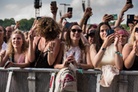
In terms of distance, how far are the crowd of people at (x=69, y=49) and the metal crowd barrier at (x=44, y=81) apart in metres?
0.16

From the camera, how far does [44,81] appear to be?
5.02 meters

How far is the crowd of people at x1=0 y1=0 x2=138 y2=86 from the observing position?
4866mm

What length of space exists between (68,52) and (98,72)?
0.83m

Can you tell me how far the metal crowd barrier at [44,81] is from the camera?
15.0 feet

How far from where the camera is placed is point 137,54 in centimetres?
484

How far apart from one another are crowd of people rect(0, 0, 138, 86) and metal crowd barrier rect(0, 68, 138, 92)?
0.16 meters

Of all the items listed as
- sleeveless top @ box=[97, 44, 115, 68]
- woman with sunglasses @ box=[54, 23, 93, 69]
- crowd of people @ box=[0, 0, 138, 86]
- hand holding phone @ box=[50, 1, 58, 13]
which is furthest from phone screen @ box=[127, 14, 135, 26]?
sleeveless top @ box=[97, 44, 115, 68]

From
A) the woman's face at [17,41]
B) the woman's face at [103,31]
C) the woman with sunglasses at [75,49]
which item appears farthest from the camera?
the woman's face at [17,41]

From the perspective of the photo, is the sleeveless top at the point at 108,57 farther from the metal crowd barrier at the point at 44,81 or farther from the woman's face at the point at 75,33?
the woman's face at the point at 75,33

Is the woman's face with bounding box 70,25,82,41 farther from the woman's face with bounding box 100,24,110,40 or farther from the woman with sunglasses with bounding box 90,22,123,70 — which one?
the woman's face with bounding box 100,24,110,40

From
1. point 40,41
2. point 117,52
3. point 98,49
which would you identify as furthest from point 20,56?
point 117,52

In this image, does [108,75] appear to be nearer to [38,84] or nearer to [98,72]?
[98,72]

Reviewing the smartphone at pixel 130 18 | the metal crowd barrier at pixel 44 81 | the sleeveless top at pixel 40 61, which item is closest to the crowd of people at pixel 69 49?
the sleeveless top at pixel 40 61

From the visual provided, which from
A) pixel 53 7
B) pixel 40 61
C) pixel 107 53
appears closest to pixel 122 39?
pixel 107 53
